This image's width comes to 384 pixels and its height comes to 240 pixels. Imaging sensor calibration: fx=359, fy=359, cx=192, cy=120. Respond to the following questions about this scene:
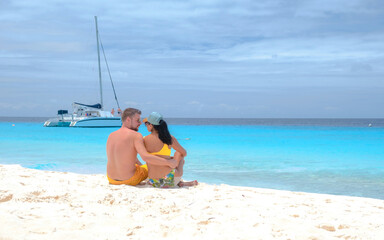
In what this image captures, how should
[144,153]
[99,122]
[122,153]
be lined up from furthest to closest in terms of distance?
[99,122]
[122,153]
[144,153]

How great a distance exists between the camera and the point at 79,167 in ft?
36.5

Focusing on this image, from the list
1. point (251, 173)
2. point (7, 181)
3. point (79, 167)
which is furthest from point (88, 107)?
point (7, 181)

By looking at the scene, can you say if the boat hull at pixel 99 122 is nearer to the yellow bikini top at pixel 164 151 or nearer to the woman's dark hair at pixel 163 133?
the yellow bikini top at pixel 164 151

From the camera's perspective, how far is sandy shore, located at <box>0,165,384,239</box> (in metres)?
3.13

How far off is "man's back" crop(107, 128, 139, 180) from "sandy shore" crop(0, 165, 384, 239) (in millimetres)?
484

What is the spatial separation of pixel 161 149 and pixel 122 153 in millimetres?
552

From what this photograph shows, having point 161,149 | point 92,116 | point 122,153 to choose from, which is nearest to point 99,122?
point 92,116

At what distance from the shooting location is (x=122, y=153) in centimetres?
507

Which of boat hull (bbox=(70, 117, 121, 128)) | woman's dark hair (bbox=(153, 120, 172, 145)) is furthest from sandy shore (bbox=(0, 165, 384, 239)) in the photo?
boat hull (bbox=(70, 117, 121, 128))

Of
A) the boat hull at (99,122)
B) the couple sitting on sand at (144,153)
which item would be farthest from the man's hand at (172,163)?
the boat hull at (99,122)

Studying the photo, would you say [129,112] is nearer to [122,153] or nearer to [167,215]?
[122,153]

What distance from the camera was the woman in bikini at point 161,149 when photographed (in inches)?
196

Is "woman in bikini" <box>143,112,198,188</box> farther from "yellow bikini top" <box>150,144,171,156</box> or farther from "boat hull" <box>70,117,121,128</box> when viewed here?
"boat hull" <box>70,117,121,128</box>

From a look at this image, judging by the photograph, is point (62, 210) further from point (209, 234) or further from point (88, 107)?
point (88, 107)
